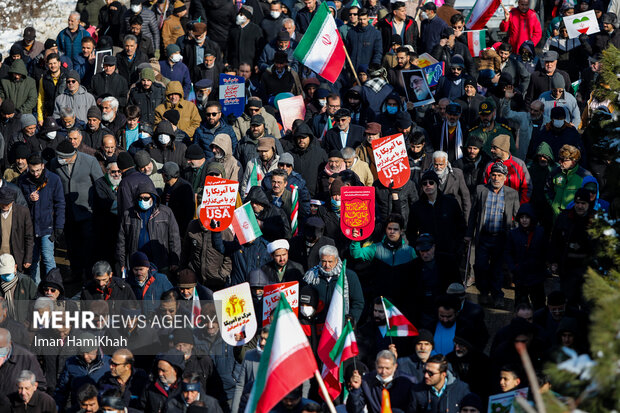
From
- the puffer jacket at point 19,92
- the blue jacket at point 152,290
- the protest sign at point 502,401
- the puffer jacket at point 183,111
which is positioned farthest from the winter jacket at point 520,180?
the puffer jacket at point 19,92

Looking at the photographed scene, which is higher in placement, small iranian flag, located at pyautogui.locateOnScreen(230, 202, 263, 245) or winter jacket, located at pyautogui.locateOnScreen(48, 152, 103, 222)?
small iranian flag, located at pyautogui.locateOnScreen(230, 202, 263, 245)

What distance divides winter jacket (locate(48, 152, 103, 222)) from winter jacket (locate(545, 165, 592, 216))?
5283 millimetres

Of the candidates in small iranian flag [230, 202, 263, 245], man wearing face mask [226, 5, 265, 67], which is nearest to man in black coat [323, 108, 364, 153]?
small iranian flag [230, 202, 263, 245]

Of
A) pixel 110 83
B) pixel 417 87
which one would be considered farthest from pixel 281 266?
pixel 110 83

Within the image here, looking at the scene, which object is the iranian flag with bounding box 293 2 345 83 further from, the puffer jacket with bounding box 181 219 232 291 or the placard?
the puffer jacket with bounding box 181 219 232 291

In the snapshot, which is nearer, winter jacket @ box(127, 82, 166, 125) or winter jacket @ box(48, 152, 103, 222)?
winter jacket @ box(48, 152, 103, 222)

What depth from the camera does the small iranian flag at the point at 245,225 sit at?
1208 cm

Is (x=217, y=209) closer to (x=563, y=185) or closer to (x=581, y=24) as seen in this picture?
(x=563, y=185)

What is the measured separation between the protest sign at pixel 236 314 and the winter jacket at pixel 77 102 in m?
5.61

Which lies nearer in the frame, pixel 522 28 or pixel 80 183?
pixel 80 183

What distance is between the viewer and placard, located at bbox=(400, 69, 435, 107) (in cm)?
1587

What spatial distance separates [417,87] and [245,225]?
15.7ft

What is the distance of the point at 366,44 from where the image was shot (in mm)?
17844

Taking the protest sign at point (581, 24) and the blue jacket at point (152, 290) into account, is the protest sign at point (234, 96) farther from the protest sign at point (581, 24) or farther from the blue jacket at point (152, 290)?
the protest sign at point (581, 24)
